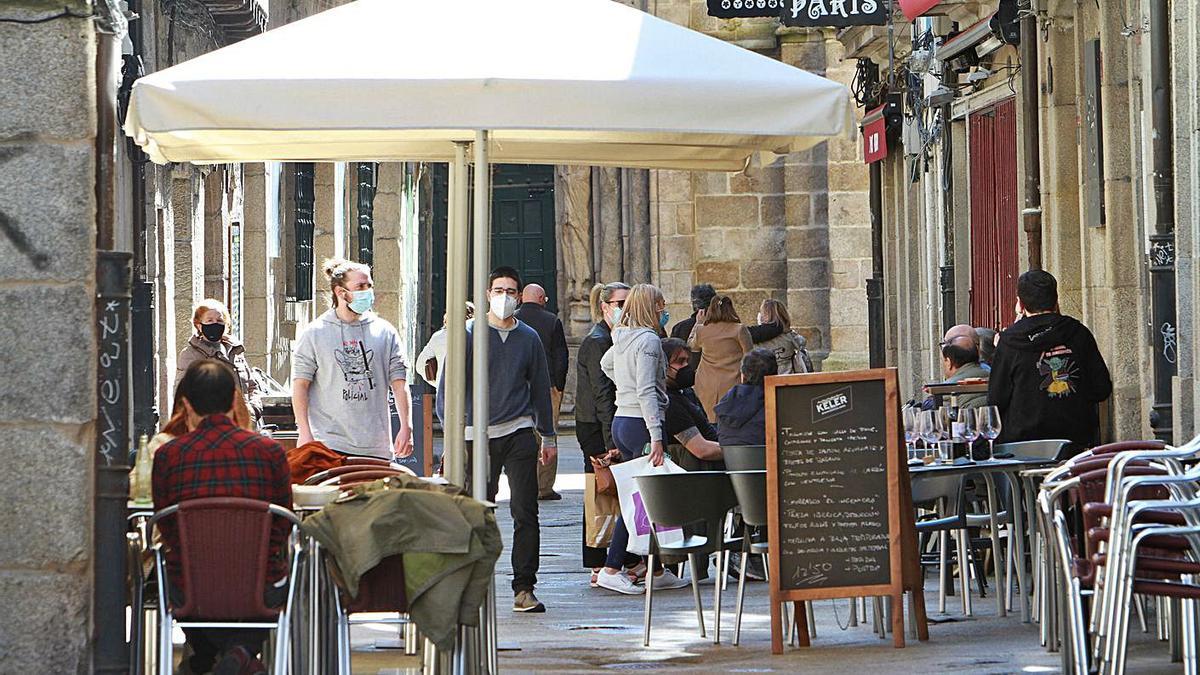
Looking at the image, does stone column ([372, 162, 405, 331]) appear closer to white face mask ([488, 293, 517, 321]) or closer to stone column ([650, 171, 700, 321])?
stone column ([650, 171, 700, 321])

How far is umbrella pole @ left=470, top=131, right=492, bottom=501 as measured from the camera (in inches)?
325

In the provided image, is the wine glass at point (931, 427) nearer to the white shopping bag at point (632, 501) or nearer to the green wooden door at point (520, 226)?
the white shopping bag at point (632, 501)

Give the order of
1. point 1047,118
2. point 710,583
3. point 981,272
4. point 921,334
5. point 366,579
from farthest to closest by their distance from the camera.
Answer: point 921,334
point 981,272
point 1047,118
point 710,583
point 366,579

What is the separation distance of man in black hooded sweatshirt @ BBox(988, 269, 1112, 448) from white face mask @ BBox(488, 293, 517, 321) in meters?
2.38

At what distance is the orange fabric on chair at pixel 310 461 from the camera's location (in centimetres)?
834

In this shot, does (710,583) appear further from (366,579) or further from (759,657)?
(366,579)

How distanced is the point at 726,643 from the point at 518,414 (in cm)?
181

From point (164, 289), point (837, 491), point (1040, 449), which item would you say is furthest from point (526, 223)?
point (837, 491)

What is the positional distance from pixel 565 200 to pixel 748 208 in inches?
306

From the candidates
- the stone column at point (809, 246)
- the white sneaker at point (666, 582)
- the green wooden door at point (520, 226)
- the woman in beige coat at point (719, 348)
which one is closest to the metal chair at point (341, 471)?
the white sneaker at point (666, 582)

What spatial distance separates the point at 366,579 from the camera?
275 inches

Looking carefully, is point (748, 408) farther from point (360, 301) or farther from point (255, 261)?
point (255, 261)

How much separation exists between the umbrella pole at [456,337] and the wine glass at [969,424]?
235 centimetres

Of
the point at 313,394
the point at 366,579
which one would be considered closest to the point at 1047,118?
the point at 313,394
